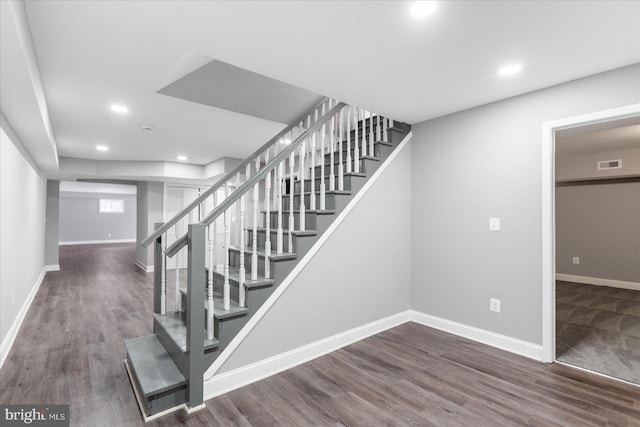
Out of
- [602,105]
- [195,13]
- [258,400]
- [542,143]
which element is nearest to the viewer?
[195,13]

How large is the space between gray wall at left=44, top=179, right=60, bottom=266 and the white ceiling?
17.8ft

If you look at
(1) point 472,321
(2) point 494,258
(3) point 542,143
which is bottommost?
(1) point 472,321

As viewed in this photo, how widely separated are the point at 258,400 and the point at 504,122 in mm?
3121

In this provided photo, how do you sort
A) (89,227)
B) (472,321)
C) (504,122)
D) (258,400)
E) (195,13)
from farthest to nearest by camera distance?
(89,227)
(472,321)
(504,122)
(258,400)
(195,13)

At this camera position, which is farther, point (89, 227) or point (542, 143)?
point (89, 227)

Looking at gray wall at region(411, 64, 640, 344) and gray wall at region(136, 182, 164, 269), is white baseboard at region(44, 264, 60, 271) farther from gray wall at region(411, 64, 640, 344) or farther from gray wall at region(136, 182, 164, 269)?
gray wall at region(411, 64, 640, 344)

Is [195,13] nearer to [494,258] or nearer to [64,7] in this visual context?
[64,7]

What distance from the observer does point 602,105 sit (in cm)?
237

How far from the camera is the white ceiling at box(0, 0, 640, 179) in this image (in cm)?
165

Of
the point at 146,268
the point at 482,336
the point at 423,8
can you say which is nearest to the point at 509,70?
the point at 423,8

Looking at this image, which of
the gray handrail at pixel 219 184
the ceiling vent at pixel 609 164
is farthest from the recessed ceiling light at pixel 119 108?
the ceiling vent at pixel 609 164

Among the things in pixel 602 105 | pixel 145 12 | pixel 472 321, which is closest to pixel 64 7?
pixel 145 12

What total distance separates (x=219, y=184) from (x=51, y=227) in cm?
664

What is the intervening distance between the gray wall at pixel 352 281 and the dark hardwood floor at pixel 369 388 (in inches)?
9.5
